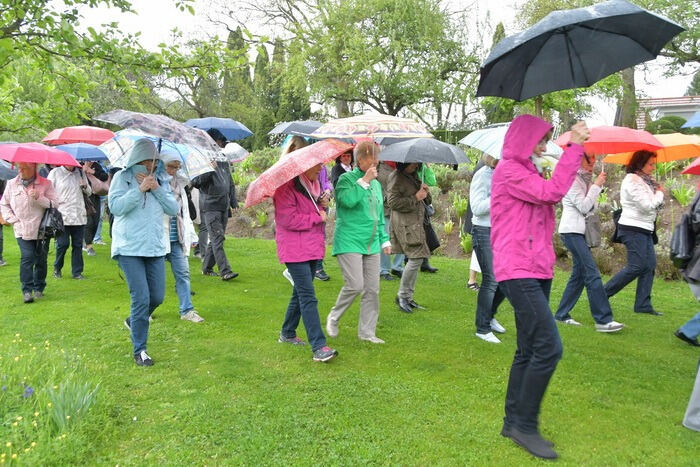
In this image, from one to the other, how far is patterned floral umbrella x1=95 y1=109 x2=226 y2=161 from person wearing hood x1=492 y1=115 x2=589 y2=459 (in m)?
2.40

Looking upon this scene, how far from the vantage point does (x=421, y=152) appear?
A: 21.6 feet

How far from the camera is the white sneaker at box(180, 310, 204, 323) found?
6.42 metres

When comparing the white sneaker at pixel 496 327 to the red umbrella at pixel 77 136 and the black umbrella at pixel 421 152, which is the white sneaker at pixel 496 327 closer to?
the black umbrella at pixel 421 152

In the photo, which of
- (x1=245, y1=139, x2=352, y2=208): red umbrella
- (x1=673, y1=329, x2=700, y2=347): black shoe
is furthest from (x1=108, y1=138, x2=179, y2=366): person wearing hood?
(x1=673, y1=329, x2=700, y2=347): black shoe

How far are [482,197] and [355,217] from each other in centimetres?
140

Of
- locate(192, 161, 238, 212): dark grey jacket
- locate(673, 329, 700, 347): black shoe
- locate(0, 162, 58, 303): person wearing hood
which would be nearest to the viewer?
locate(673, 329, 700, 347): black shoe

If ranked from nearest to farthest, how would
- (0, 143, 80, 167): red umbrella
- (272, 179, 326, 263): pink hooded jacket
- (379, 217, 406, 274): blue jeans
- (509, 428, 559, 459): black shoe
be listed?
1. (509, 428, 559, 459): black shoe
2. (272, 179, 326, 263): pink hooded jacket
3. (0, 143, 80, 167): red umbrella
4. (379, 217, 406, 274): blue jeans

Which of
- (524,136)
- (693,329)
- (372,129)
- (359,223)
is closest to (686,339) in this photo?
(693,329)

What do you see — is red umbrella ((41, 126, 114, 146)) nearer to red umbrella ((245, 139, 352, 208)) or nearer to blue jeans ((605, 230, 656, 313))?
red umbrella ((245, 139, 352, 208))

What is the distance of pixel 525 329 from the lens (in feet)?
11.2

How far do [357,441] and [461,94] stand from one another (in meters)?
25.1

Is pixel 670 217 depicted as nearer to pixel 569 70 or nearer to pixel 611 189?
pixel 611 189

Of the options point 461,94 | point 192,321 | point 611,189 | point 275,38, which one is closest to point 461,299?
point 192,321

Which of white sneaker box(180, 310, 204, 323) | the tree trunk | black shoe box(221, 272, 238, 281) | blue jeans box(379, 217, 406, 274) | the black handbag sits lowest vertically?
white sneaker box(180, 310, 204, 323)
